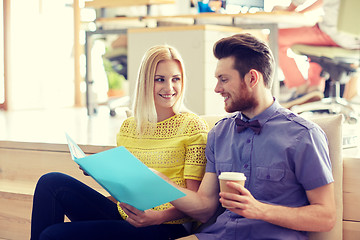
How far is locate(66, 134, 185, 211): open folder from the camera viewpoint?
1428 millimetres

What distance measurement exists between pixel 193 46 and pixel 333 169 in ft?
7.28

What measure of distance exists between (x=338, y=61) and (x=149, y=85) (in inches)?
97.1

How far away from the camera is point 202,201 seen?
1668mm

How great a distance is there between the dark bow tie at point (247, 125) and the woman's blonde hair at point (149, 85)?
34cm

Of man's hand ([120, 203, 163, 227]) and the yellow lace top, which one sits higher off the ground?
the yellow lace top

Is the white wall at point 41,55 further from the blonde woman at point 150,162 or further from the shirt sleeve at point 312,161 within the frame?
the shirt sleeve at point 312,161

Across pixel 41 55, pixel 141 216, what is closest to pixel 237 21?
pixel 141 216

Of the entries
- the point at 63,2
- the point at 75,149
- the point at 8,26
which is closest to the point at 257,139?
the point at 75,149

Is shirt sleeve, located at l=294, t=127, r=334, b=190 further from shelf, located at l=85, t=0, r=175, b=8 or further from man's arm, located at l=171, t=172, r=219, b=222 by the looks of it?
shelf, located at l=85, t=0, r=175, b=8

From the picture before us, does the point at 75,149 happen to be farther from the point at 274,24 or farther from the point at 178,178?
the point at 274,24

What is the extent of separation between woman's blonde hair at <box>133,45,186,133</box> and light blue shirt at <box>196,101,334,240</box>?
337 millimetres

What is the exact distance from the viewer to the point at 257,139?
1.59 metres

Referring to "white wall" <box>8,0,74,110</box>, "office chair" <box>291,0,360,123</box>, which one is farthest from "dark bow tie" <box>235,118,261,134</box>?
"white wall" <box>8,0,74,110</box>

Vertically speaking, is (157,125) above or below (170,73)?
below
